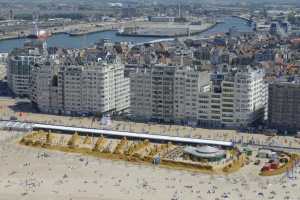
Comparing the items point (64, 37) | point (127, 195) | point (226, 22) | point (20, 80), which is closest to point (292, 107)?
point (127, 195)

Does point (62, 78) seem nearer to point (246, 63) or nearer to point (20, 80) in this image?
point (20, 80)

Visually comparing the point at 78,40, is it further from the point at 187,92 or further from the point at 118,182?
the point at 118,182

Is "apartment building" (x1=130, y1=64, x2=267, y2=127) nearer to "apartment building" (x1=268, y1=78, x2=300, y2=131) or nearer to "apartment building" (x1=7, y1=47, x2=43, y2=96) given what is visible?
"apartment building" (x1=268, y1=78, x2=300, y2=131)

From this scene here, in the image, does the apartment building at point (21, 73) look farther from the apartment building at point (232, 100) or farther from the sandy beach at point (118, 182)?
the sandy beach at point (118, 182)

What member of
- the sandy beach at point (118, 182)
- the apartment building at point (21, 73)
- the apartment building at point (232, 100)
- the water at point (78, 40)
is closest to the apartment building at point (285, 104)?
the apartment building at point (232, 100)

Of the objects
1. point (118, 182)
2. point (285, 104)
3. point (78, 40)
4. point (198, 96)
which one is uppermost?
point (198, 96)

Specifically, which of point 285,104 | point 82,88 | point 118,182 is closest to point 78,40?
point 82,88

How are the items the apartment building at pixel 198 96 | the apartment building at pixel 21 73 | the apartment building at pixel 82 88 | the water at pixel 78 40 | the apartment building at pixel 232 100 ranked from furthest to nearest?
the water at pixel 78 40
the apartment building at pixel 21 73
the apartment building at pixel 82 88
the apartment building at pixel 198 96
the apartment building at pixel 232 100

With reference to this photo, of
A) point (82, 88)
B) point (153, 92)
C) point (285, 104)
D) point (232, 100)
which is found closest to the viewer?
point (285, 104)
